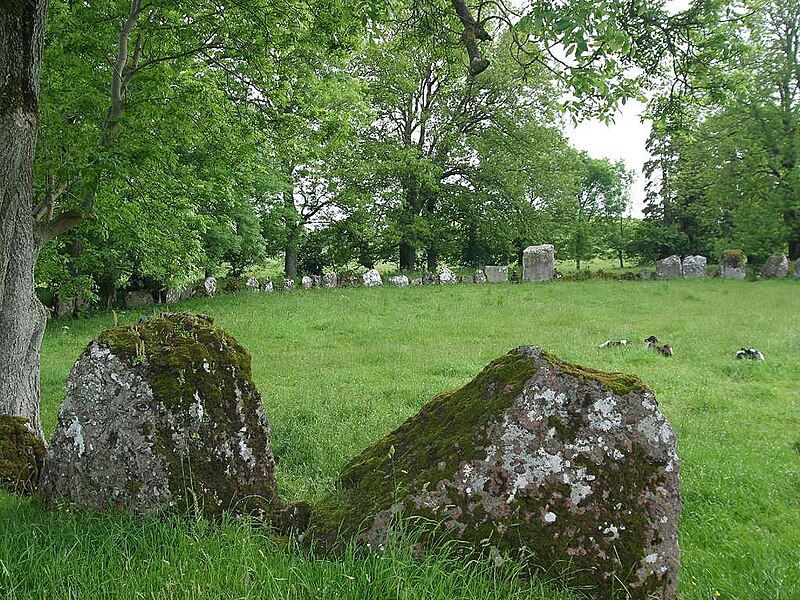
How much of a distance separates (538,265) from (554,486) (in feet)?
96.7

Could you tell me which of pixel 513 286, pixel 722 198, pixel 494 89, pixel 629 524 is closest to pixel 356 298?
pixel 513 286

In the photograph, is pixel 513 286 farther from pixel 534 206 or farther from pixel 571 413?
pixel 571 413

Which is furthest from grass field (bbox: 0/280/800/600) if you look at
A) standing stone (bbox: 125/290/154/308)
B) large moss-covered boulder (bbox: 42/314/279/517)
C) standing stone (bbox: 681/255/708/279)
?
standing stone (bbox: 681/255/708/279)

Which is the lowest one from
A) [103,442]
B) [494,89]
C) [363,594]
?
[363,594]

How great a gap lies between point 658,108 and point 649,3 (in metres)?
1.67

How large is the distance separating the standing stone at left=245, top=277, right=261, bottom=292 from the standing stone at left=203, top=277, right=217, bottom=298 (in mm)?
1888

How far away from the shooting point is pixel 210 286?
2791 cm

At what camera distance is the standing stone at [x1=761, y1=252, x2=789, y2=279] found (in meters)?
31.5

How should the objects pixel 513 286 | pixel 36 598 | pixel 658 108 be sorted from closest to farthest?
1. pixel 36 598
2. pixel 658 108
3. pixel 513 286

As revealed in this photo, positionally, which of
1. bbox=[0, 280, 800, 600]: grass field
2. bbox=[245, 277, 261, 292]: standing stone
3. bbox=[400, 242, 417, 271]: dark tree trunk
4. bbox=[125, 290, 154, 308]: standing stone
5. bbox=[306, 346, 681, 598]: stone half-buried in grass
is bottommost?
bbox=[0, 280, 800, 600]: grass field

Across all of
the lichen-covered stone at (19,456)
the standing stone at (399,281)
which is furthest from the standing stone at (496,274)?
the lichen-covered stone at (19,456)

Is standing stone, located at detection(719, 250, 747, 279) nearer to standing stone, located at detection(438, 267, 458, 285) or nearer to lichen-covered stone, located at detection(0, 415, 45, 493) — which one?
standing stone, located at detection(438, 267, 458, 285)

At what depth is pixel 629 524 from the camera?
3744 mm

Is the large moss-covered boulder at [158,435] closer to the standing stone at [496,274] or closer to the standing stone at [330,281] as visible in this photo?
the standing stone at [330,281]
